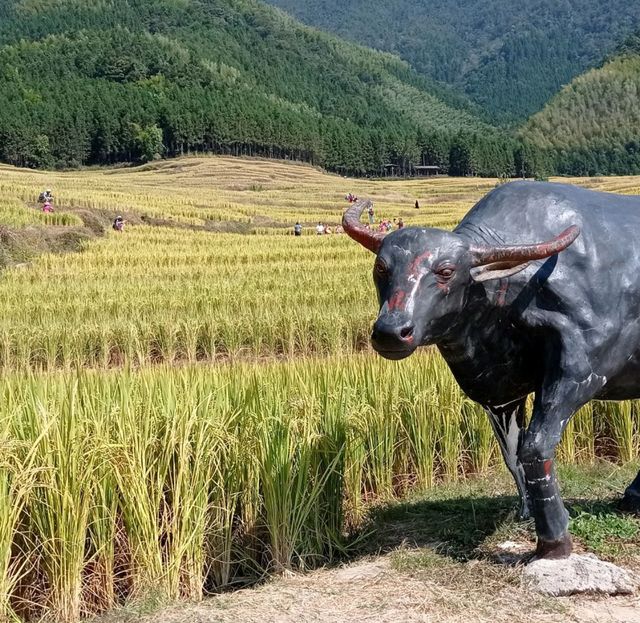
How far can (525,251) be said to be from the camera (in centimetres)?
304

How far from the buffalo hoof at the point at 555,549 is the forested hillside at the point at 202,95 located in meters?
82.1

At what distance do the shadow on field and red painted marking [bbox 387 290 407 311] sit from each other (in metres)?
1.42

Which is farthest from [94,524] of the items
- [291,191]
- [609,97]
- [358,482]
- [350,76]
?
[350,76]

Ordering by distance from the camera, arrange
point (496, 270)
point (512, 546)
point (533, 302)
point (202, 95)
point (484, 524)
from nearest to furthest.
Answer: point (496, 270) < point (533, 302) < point (512, 546) < point (484, 524) < point (202, 95)

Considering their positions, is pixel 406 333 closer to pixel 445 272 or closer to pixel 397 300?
pixel 397 300

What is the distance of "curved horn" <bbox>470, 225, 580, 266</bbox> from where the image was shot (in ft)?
9.90

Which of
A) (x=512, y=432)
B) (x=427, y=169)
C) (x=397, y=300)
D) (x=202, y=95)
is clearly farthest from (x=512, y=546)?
(x=202, y=95)

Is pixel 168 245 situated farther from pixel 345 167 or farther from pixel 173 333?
pixel 345 167

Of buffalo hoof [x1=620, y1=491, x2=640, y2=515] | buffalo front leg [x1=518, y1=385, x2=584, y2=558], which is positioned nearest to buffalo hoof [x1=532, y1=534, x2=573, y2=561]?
buffalo front leg [x1=518, y1=385, x2=584, y2=558]

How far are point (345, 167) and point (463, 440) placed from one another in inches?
3589

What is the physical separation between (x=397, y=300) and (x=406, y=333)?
0.16m

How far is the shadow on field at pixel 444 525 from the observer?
12.5 ft

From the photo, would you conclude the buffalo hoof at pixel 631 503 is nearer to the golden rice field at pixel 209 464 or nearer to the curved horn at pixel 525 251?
the golden rice field at pixel 209 464

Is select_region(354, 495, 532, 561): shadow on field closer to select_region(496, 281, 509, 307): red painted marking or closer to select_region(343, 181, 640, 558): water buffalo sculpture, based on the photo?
select_region(343, 181, 640, 558): water buffalo sculpture
